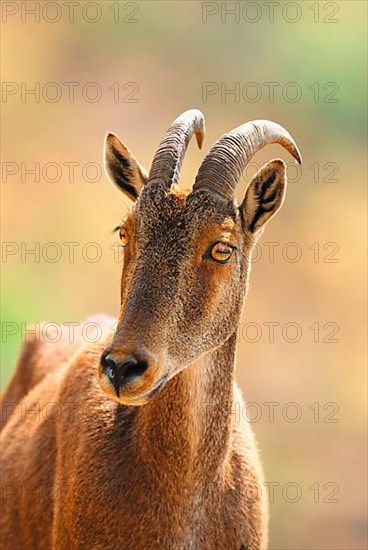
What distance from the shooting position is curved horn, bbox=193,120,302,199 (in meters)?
8.51

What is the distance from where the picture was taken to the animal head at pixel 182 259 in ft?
25.5

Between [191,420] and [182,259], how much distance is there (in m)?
1.11

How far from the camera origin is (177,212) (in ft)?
27.3

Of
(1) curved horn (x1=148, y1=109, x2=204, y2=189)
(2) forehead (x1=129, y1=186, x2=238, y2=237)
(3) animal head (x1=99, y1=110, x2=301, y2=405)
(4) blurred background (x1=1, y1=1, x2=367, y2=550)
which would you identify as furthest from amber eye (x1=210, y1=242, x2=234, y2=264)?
(4) blurred background (x1=1, y1=1, x2=367, y2=550)

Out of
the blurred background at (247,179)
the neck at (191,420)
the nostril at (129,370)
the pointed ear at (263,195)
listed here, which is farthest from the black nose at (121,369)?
the blurred background at (247,179)

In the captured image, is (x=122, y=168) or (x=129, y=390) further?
(x=122, y=168)

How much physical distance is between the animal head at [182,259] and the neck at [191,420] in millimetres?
244

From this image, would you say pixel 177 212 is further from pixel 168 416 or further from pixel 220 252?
pixel 168 416

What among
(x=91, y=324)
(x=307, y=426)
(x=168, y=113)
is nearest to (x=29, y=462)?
(x=91, y=324)

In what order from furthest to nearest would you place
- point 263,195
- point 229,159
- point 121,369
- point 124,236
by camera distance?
point 263,195
point 229,159
point 124,236
point 121,369

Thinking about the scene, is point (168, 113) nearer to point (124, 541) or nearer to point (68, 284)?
point (68, 284)

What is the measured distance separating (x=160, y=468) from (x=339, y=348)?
13802 mm

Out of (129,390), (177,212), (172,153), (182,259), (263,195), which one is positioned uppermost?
(172,153)

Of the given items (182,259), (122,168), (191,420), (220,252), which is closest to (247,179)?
(122,168)
